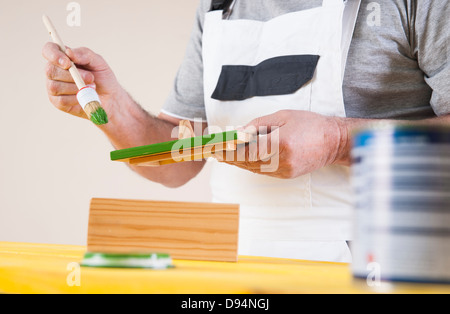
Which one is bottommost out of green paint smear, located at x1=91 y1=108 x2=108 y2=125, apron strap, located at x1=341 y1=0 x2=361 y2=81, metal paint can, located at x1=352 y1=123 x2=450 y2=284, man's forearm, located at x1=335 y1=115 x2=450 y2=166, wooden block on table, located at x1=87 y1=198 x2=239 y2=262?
wooden block on table, located at x1=87 y1=198 x2=239 y2=262

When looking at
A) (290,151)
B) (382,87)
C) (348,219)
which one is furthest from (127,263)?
(382,87)

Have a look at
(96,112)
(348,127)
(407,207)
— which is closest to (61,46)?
(96,112)

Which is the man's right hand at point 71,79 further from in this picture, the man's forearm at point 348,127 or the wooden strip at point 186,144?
the man's forearm at point 348,127

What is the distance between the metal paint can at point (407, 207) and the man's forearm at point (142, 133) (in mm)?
944

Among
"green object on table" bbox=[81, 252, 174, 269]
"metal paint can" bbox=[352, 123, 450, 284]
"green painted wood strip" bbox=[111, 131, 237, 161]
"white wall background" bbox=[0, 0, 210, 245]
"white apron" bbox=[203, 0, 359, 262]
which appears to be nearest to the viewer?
"metal paint can" bbox=[352, 123, 450, 284]

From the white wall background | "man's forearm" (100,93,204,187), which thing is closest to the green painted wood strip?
"man's forearm" (100,93,204,187)

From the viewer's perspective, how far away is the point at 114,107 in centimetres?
122

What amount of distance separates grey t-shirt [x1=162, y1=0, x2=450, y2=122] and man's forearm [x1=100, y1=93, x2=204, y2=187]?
0.47 metres

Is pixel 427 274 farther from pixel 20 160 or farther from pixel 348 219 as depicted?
pixel 20 160

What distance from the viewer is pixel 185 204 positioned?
2.18 feet

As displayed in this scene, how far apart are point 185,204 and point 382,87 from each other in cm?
61

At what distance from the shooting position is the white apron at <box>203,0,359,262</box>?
105cm

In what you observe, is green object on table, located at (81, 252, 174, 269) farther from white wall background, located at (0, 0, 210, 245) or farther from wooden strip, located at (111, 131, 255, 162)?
white wall background, located at (0, 0, 210, 245)

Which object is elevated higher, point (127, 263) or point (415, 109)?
point (415, 109)
